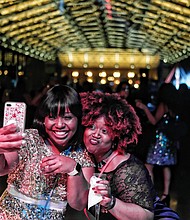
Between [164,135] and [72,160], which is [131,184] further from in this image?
[164,135]

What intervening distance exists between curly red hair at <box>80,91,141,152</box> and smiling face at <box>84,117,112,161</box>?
0.7 inches

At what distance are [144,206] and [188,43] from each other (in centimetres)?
911

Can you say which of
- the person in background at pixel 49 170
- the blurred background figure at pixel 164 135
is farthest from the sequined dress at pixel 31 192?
the blurred background figure at pixel 164 135

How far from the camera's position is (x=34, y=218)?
212cm

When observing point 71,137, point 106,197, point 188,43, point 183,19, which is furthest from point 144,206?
point 188,43

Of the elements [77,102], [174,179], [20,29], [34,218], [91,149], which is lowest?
[174,179]

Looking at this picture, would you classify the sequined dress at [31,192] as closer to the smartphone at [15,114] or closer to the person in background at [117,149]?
the smartphone at [15,114]

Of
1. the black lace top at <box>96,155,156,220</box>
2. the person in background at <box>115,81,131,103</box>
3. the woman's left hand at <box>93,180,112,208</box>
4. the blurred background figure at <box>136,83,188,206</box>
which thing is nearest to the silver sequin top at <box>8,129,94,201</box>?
the woman's left hand at <box>93,180,112,208</box>

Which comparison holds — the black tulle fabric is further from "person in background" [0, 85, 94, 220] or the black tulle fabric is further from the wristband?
the wristband

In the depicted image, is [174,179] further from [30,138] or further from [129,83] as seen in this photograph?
[30,138]

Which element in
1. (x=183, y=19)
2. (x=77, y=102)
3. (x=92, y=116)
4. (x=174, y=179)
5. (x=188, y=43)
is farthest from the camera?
(x=188, y=43)

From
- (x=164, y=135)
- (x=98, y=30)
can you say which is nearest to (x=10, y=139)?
(x=164, y=135)

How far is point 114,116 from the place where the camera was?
241 centimetres

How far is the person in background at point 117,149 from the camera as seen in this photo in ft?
7.57
